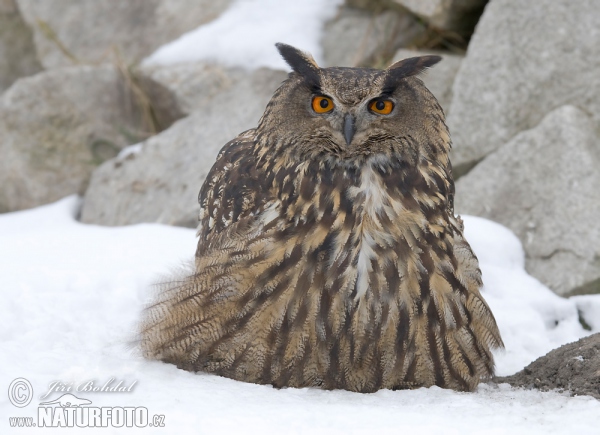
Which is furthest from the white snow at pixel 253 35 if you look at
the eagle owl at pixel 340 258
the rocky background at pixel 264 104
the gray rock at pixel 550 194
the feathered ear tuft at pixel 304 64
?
the eagle owl at pixel 340 258

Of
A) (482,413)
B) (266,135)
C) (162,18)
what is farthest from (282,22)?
(482,413)

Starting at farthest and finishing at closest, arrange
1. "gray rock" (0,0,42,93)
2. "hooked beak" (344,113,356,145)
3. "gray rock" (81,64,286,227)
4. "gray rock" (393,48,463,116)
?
1. "gray rock" (0,0,42,93)
2. "gray rock" (393,48,463,116)
3. "gray rock" (81,64,286,227)
4. "hooked beak" (344,113,356,145)

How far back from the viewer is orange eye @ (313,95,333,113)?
8.20 ft

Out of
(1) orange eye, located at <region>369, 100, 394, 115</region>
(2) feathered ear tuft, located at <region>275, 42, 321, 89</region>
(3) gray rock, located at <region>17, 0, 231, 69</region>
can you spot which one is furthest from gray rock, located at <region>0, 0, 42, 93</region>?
(1) orange eye, located at <region>369, 100, 394, 115</region>

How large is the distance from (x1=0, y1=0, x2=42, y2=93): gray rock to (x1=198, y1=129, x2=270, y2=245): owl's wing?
5.31 metres

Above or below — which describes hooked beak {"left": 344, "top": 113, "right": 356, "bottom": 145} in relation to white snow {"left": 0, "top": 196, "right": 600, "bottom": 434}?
above

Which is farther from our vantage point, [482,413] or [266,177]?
[266,177]

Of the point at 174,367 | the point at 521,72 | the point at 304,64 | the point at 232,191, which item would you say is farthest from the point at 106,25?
the point at 174,367

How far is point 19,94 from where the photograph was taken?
628 centimetres

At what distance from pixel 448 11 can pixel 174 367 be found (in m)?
4.03

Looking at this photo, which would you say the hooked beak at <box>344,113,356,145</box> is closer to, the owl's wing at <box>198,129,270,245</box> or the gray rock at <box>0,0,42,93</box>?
the owl's wing at <box>198,129,270,245</box>

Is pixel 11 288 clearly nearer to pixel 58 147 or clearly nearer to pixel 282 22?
pixel 58 147

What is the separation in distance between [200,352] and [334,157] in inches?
30.4

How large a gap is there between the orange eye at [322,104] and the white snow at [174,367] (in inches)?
34.9
